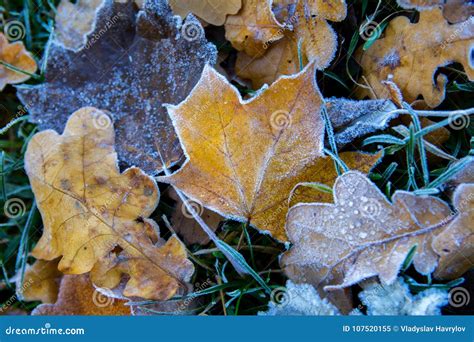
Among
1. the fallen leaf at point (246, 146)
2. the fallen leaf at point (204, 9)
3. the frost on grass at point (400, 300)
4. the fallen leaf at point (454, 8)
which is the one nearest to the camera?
the frost on grass at point (400, 300)

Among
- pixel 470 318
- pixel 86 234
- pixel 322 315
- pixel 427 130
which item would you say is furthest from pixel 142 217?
pixel 470 318

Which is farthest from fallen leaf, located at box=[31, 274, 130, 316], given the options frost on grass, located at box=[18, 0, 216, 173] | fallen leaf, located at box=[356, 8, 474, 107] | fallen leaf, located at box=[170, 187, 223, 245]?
fallen leaf, located at box=[356, 8, 474, 107]

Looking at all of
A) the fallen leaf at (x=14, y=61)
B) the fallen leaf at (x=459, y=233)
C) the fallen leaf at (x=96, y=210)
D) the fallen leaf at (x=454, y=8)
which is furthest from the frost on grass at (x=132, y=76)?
the fallen leaf at (x=459, y=233)

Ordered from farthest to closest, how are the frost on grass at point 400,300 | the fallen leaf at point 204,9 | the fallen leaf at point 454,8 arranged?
the fallen leaf at point 204,9
the fallen leaf at point 454,8
the frost on grass at point 400,300

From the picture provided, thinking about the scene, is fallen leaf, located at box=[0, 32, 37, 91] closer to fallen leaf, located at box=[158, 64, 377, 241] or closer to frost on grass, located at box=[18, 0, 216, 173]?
frost on grass, located at box=[18, 0, 216, 173]

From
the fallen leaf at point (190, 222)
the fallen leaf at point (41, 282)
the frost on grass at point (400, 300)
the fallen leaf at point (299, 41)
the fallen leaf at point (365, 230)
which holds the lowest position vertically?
the fallen leaf at point (41, 282)

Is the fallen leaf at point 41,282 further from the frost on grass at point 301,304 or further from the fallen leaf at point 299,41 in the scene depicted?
the fallen leaf at point 299,41
